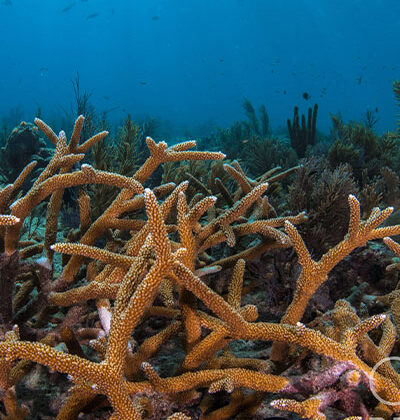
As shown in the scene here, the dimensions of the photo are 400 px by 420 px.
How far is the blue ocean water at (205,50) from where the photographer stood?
11656cm

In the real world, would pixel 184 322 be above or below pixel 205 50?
below

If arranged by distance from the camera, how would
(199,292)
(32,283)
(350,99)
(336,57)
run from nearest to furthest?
(199,292)
(32,283)
(350,99)
(336,57)

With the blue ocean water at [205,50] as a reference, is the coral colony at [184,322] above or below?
below

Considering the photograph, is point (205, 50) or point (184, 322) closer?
point (184, 322)

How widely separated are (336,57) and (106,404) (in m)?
161

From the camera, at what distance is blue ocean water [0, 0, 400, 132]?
11656cm

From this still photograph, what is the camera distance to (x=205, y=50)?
14475 centimetres

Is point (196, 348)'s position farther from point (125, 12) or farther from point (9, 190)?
point (125, 12)

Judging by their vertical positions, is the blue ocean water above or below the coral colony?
above

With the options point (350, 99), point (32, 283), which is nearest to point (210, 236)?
point (32, 283)

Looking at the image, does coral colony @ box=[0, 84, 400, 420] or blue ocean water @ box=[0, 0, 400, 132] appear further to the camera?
blue ocean water @ box=[0, 0, 400, 132]

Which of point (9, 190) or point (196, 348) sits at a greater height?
point (9, 190)

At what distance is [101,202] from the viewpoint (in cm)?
478

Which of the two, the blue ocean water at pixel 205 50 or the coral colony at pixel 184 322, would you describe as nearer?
the coral colony at pixel 184 322
